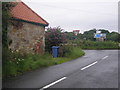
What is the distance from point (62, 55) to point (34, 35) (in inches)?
138

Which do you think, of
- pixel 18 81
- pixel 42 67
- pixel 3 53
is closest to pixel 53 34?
pixel 42 67

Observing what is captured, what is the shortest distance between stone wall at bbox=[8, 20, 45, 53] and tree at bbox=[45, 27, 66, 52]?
1.94 meters

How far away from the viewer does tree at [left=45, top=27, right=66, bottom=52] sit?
16.2 metres

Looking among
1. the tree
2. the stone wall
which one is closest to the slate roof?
the stone wall

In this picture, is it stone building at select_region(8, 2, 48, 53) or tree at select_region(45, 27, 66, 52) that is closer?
stone building at select_region(8, 2, 48, 53)

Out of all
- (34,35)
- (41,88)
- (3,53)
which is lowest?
(41,88)

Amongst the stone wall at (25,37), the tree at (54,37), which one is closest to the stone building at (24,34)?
the stone wall at (25,37)

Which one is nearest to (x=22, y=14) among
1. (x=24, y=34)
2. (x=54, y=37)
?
(x=24, y=34)

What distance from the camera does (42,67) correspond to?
10.1 m

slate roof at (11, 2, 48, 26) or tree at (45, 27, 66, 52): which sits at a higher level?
slate roof at (11, 2, 48, 26)

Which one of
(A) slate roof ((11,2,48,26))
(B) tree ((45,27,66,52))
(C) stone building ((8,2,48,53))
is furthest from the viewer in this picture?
(B) tree ((45,27,66,52))

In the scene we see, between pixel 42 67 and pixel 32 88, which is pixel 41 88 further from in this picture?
pixel 42 67

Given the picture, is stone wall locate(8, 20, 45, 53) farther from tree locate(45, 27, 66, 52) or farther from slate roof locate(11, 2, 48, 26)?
tree locate(45, 27, 66, 52)

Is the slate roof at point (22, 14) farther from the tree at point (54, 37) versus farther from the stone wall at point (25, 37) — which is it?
the tree at point (54, 37)
